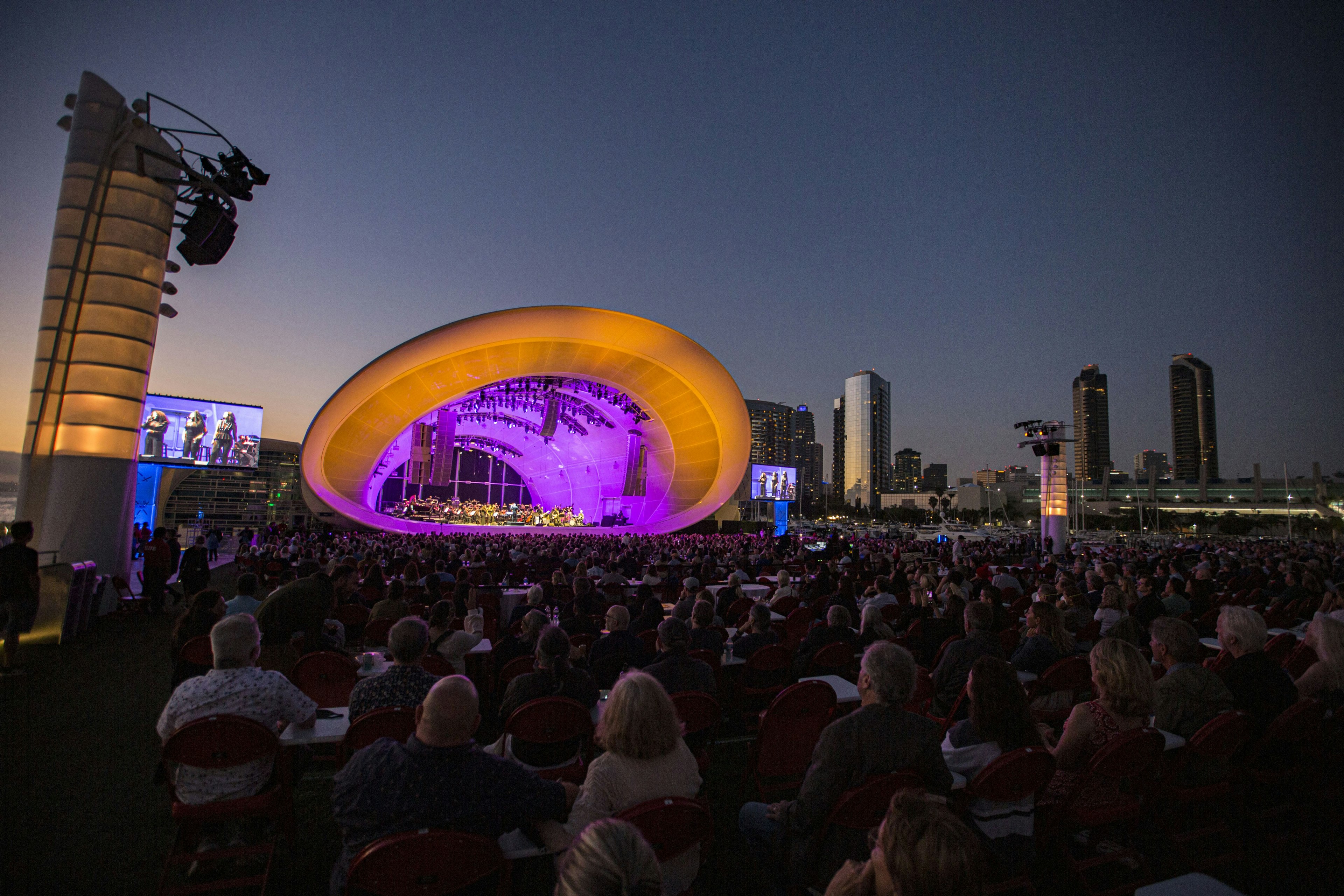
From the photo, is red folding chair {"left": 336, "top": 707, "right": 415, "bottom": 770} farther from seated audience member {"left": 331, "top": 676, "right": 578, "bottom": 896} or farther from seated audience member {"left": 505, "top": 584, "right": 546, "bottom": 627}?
seated audience member {"left": 505, "top": 584, "right": 546, "bottom": 627}

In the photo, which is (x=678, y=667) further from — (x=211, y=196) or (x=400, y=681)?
(x=211, y=196)

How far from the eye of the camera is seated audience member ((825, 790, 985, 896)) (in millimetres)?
1150

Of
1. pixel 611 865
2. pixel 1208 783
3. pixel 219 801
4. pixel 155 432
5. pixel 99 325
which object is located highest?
pixel 99 325

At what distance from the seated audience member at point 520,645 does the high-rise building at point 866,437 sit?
18641cm

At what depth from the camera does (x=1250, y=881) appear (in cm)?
298

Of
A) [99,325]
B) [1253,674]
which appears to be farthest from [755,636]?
[99,325]

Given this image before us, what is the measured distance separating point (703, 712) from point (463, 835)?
1.94 meters

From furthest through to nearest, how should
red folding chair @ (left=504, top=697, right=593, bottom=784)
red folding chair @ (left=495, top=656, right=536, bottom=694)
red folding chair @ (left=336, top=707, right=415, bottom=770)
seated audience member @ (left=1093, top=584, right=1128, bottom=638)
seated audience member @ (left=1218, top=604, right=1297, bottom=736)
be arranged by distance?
seated audience member @ (left=1093, top=584, right=1128, bottom=638) < red folding chair @ (left=495, top=656, right=536, bottom=694) < seated audience member @ (left=1218, top=604, right=1297, bottom=736) < red folding chair @ (left=504, top=697, right=593, bottom=784) < red folding chair @ (left=336, top=707, right=415, bottom=770)

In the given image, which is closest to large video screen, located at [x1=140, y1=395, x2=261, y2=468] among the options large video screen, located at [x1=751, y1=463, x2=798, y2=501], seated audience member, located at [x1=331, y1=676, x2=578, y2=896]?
seated audience member, located at [x1=331, y1=676, x2=578, y2=896]

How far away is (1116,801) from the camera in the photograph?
281cm

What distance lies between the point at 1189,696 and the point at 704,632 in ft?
10.2

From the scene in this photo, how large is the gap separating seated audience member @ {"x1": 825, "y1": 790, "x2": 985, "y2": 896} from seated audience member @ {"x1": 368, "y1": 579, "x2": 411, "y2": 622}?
18.0 ft

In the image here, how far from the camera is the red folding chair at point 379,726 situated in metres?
2.83

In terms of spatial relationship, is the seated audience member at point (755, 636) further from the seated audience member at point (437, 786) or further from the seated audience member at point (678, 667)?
the seated audience member at point (437, 786)
